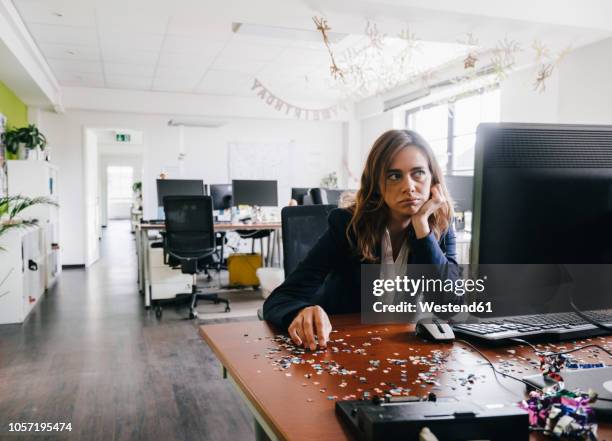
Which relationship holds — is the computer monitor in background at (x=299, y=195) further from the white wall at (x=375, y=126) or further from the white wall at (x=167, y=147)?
the white wall at (x=167, y=147)

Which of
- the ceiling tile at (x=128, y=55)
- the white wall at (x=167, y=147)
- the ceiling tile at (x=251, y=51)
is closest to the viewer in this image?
the ceiling tile at (x=251, y=51)

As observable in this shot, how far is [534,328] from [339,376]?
1.86 feet

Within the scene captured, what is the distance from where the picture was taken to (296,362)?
1.03m

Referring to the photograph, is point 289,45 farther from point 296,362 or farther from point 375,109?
point 296,362

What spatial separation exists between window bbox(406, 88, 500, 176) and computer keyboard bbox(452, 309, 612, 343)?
16.8ft

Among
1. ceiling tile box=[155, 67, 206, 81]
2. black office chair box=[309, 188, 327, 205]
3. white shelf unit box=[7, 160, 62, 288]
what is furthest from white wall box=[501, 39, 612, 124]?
white shelf unit box=[7, 160, 62, 288]

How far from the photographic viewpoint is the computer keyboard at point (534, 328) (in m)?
1.17

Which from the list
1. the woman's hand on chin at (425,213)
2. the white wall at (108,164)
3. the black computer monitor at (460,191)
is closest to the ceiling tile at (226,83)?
the black computer monitor at (460,191)

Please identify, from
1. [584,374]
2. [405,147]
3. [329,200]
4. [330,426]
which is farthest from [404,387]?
[329,200]

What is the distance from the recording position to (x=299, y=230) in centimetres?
207

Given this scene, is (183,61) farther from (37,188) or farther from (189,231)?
(189,231)

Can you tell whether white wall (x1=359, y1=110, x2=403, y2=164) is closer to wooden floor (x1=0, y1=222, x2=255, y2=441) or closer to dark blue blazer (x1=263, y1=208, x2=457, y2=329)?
wooden floor (x1=0, y1=222, x2=255, y2=441)

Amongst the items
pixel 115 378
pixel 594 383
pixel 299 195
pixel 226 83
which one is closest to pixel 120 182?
pixel 226 83

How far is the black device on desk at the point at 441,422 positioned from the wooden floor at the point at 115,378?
1.87 m
